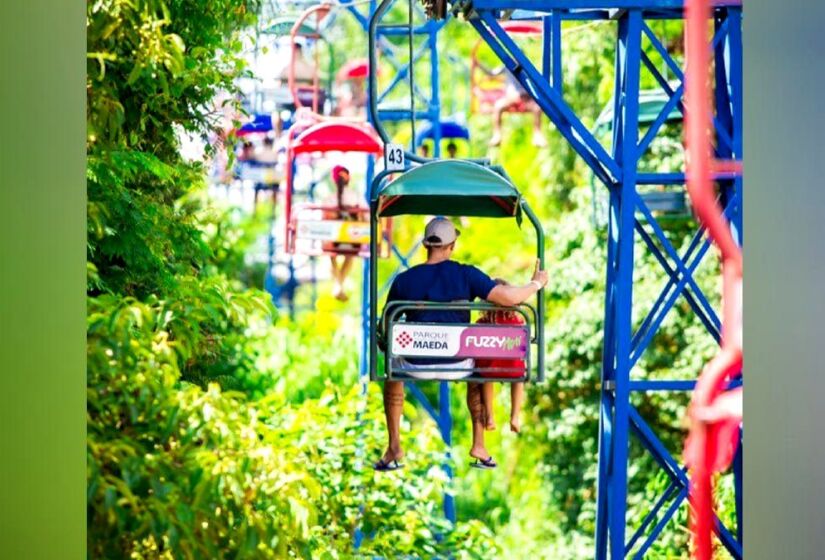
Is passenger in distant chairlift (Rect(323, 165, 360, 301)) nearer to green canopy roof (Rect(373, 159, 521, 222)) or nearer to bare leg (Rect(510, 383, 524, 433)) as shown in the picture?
bare leg (Rect(510, 383, 524, 433))

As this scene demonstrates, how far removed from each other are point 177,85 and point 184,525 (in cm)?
197

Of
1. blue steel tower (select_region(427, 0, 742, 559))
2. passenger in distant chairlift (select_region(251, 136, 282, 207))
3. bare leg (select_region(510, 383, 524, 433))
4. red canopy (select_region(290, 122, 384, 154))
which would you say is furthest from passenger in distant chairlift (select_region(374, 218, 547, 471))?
passenger in distant chairlift (select_region(251, 136, 282, 207))

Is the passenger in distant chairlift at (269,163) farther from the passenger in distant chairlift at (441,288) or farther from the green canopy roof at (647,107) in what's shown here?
the passenger in distant chairlift at (441,288)

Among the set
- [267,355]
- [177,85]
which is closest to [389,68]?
[267,355]

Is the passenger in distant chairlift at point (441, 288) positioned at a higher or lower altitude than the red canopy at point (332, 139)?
lower

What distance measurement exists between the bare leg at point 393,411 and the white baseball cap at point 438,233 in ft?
2.16

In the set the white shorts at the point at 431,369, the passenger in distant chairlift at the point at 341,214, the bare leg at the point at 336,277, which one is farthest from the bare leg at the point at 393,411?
the bare leg at the point at 336,277

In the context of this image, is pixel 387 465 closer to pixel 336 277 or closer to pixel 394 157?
pixel 394 157

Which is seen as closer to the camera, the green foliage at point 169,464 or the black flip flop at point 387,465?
the green foliage at point 169,464

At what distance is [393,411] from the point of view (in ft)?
24.4

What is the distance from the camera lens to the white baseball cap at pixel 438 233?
23.0 ft

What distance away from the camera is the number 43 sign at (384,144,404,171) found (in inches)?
273
